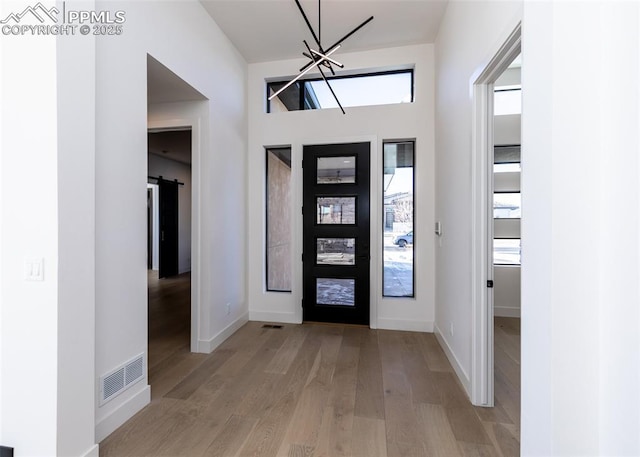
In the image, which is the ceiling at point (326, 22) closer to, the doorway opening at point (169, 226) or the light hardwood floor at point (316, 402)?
the doorway opening at point (169, 226)

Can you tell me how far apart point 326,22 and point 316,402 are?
11.9 feet

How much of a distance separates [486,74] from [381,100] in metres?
1.77

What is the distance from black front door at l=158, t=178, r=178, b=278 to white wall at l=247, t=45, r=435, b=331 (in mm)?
4044

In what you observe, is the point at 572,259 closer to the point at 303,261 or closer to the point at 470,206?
the point at 470,206

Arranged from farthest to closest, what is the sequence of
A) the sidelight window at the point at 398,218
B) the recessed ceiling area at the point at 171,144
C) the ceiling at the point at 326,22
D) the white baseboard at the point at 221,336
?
the recessed ceiling area at the point at 171,144 < the sidelight window at the point at 398,218 < the white baseboard at the point at 221,336 < the ceiling at the point at 326,22

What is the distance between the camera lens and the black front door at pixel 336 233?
353cm

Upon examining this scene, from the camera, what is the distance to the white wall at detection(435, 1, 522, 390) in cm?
186

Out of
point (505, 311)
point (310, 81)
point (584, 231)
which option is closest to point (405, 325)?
point (505, 311)

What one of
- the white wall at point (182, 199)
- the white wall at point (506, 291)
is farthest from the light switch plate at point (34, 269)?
the white wall at point (182, 199)

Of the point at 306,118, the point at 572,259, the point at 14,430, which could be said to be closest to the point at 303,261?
the point at 306,118

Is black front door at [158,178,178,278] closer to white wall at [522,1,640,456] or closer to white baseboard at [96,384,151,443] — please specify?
white baseboard at [96,384,151,443]

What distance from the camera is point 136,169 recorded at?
1.98 m

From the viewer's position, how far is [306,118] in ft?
11.9

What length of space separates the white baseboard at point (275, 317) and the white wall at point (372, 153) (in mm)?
13
